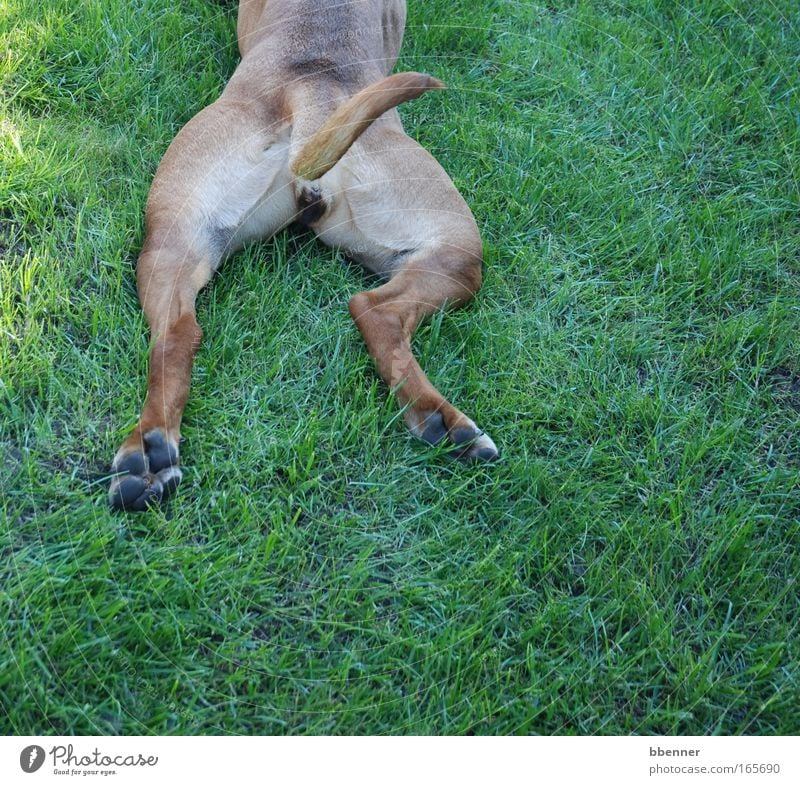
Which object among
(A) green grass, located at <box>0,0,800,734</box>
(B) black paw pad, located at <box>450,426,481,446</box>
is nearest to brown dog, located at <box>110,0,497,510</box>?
(B) black paw pad, located at <box>450,426,481,446</box>

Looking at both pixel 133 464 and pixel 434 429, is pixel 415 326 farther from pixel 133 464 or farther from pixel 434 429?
pixel 133 464

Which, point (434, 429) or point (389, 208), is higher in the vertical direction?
point (389, 208)

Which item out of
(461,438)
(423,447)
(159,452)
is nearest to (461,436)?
(461,438)

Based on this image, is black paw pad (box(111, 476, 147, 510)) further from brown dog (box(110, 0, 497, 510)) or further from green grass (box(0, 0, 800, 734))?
brown dog (box(110, 0, 497, 510))

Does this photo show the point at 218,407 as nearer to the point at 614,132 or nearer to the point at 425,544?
the point at 425,544

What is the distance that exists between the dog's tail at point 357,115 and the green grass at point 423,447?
0.46 metres

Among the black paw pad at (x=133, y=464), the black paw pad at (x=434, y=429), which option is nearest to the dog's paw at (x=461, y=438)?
the black paw pad at (x=434, y=429)

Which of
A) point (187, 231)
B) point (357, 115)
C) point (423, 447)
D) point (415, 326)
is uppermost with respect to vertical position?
point (357, 115)

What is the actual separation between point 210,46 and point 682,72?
2.38m

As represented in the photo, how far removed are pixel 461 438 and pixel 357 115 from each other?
3.55 feet

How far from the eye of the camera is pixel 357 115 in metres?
2.62

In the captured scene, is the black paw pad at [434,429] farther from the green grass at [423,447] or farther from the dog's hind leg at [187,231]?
the dog's hind leg at [187,231]

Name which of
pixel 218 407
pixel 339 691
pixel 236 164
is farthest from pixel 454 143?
pixel 339 691
